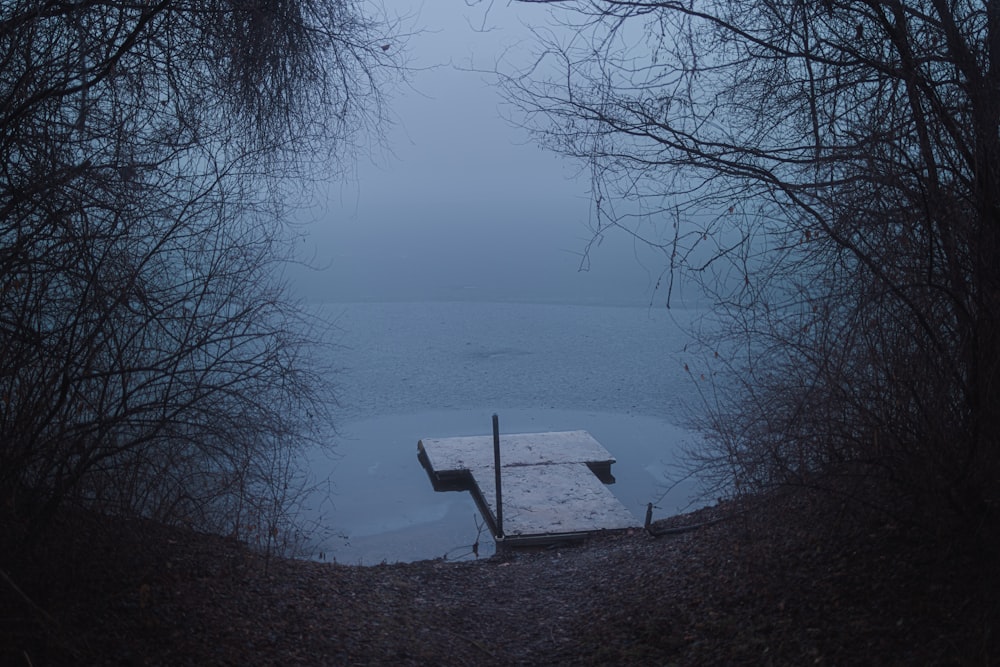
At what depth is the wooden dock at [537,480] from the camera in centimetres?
1002

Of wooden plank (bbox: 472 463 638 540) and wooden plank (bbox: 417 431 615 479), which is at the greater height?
wooden plank (bbox: 417 431 615 479)

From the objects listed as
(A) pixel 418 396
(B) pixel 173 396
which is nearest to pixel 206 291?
(B) pixel 173 396

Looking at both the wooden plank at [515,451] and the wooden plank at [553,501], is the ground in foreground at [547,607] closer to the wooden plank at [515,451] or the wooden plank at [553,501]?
the wooden plank at [553,501]

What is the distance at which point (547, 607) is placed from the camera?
6109 millimetres

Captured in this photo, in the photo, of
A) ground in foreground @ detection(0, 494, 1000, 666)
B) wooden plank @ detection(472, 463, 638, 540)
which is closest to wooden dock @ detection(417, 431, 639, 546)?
wooden plank @ detection(472, 463, 638, 540)

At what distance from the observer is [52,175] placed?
373 centimetres

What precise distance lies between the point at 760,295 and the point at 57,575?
3.79 metres

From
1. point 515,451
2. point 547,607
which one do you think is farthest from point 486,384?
point 547,607

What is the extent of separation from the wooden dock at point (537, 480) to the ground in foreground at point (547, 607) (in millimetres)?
3619

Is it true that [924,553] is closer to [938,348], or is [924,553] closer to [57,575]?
[938,348]

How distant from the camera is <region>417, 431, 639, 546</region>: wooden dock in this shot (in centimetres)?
1002

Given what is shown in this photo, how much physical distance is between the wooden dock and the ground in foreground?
3.62m

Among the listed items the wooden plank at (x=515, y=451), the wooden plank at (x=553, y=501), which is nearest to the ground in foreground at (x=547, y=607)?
the wooden plank at (x=553, y=501)

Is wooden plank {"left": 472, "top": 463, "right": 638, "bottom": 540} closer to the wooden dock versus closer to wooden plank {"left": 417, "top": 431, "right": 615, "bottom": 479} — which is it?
the wooden dock
